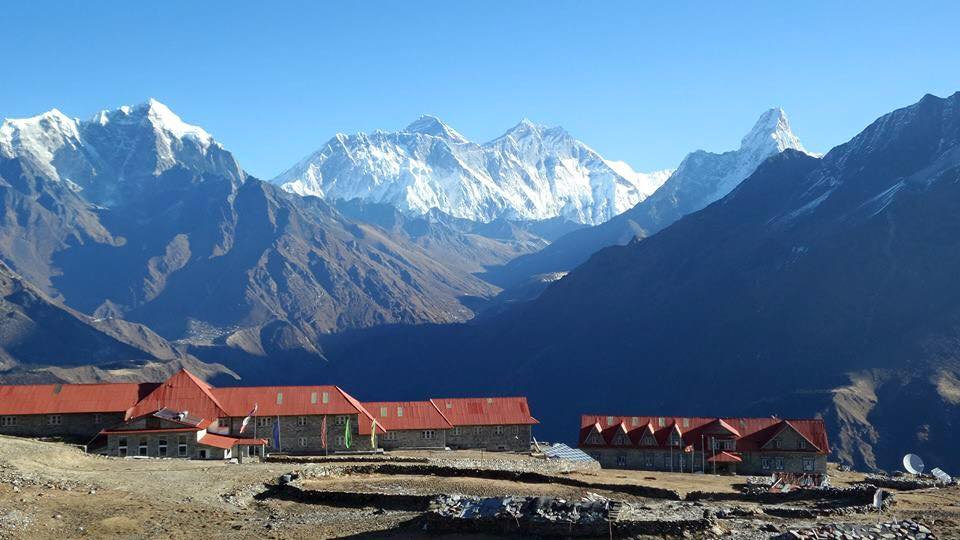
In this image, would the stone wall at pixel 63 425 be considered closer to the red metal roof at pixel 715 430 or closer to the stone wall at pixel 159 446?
the stone wall at pixel 159 446

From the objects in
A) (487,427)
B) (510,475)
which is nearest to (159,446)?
(510,475)

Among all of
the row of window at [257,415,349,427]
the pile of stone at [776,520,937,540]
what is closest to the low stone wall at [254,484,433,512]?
the pile of stone at [776,520,937,540]

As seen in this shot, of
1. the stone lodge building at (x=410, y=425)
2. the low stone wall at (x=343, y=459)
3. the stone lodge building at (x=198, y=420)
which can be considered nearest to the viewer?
the low stone wall at (x=343, y=459)

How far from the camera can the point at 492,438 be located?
112m

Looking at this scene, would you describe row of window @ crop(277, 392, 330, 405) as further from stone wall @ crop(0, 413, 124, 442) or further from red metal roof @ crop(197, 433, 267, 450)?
stone wall @ crop(0, 413, 124, 442)

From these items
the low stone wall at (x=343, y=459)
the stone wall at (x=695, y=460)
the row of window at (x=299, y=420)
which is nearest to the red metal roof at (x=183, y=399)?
the row of window at (x=299, y=420)

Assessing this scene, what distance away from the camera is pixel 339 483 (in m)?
72.2

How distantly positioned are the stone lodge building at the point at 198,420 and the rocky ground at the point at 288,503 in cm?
678

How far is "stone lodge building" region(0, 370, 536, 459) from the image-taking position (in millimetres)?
87625

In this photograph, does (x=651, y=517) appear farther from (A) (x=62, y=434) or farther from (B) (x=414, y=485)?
(A) (x=62, y=434)

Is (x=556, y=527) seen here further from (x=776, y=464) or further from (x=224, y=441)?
(x=776, y=464)

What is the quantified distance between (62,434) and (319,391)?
73.4 feet

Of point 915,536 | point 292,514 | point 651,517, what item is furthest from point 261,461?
point 915,536

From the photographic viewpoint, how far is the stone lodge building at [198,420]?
87625mm
